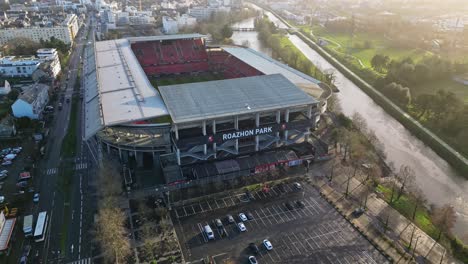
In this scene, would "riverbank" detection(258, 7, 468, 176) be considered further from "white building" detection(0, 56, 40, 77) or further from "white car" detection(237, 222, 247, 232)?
"white building" detection(0, 56, 40, 77)

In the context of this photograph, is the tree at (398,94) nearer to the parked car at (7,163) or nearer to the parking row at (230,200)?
the parking row at (230,200)

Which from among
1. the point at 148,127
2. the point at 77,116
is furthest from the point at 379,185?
the point at 77,116

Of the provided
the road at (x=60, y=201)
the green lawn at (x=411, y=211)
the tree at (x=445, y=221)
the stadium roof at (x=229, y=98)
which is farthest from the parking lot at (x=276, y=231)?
the stadium roof at (x=229, y=98)

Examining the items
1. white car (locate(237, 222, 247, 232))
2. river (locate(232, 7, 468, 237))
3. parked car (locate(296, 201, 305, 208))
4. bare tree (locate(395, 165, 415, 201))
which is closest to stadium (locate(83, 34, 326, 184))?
parked car (locate(296, 201, 305, 208))

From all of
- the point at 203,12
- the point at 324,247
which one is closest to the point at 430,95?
the point at 324,247

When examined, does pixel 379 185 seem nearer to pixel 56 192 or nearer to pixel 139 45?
pixel 56 192
